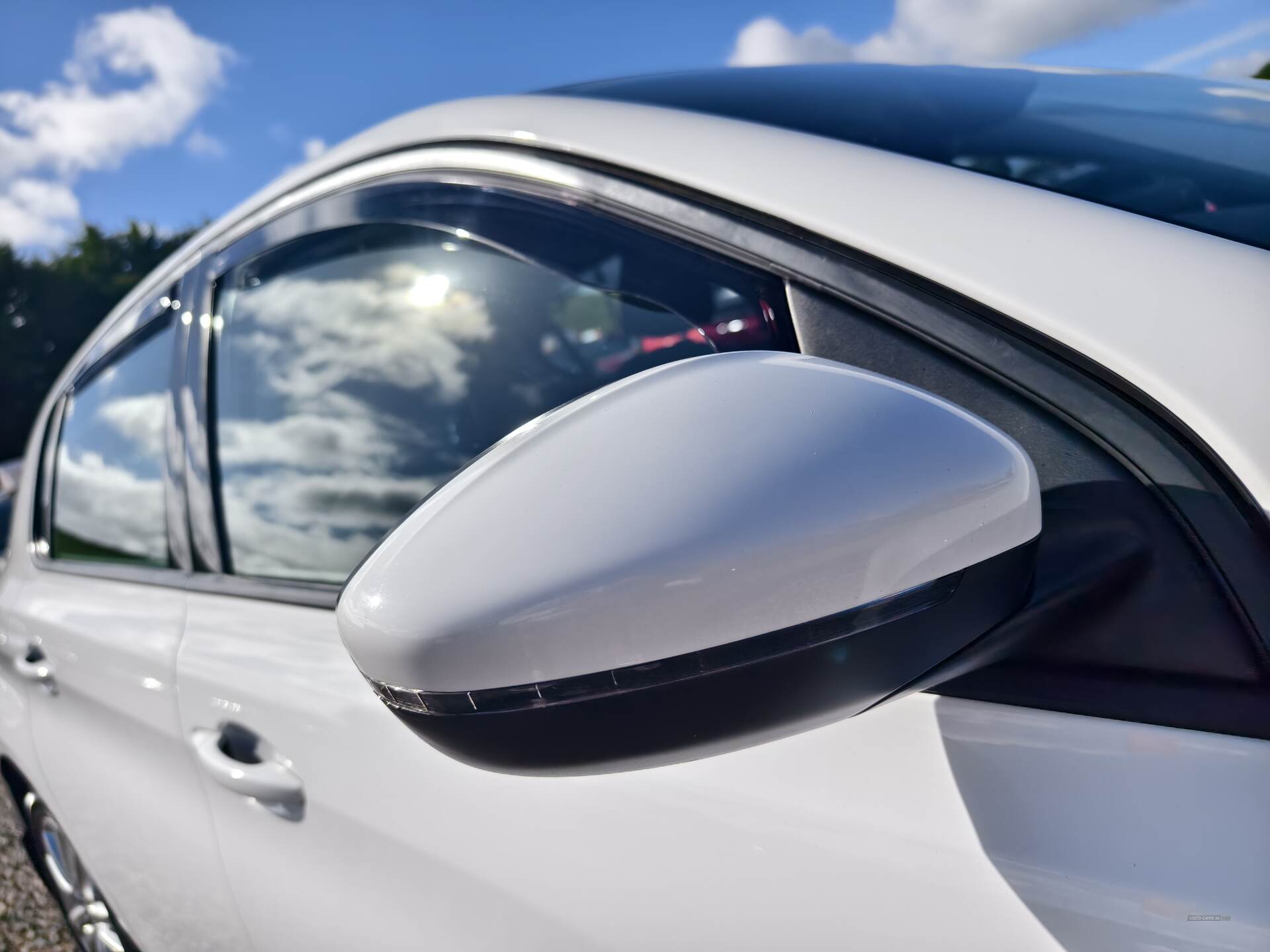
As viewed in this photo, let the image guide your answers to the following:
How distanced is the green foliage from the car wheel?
28.0 metres

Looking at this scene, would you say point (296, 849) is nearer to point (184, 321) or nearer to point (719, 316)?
point (719, 316)

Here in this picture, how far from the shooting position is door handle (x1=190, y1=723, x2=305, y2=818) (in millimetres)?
1191

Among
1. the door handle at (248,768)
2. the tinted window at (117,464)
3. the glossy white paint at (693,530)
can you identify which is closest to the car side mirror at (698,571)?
the glossy white paint at (693,530)

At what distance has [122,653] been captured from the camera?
1599 millimetres

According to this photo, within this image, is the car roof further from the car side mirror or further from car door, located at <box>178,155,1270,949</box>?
the car side mirror

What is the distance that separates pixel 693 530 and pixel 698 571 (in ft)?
0.07

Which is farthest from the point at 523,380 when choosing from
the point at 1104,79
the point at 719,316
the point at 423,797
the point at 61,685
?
the point at 61,685

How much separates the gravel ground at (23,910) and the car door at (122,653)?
3.41ft

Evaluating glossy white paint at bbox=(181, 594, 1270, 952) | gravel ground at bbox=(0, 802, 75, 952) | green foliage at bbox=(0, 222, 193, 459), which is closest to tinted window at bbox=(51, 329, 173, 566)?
glossy white paint at bbox=(181, 594, 1270, 952)

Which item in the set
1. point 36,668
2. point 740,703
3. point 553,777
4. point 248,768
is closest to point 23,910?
point 36,668

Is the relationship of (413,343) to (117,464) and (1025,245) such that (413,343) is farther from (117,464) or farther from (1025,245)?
(117,464)

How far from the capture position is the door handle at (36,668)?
1908mm

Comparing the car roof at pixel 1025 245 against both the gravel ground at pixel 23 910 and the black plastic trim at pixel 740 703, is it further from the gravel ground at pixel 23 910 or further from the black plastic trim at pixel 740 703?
the gravel ground at pixel 23 910

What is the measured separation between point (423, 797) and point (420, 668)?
55cm
